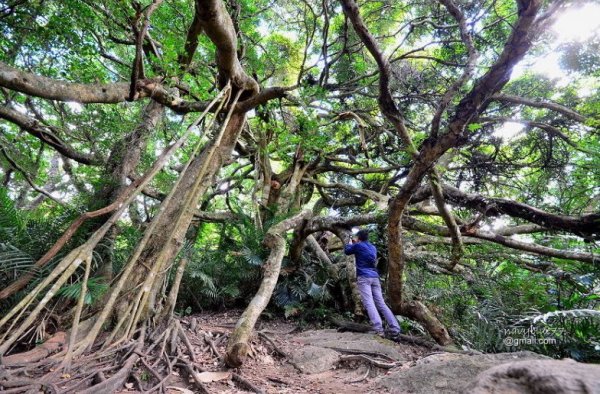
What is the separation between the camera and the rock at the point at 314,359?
12.0 ft

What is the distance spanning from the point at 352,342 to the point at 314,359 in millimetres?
741

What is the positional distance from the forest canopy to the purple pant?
0.70 ft

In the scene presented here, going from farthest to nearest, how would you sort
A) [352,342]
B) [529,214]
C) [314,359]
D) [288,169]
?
[288,169]
[352,342]
[529,214]
[314,359]

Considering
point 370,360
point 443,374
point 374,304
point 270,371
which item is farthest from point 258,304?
point 374,304

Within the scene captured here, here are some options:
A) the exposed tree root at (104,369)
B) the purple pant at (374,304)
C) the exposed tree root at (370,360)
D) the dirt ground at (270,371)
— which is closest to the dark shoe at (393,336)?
the purple pant at (374,304)

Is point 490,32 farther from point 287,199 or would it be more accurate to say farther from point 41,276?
point 41,276

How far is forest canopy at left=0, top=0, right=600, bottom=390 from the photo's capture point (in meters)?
3.18

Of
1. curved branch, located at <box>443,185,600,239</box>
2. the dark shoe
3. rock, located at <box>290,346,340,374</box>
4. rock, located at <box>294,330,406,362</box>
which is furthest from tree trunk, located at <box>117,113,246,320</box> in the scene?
curved branch, located at <box>443,185,600,239</box>

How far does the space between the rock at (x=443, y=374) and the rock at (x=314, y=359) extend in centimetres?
80

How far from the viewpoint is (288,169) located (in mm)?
8266

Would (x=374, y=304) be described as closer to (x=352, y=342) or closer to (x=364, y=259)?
(x=364, y=259)

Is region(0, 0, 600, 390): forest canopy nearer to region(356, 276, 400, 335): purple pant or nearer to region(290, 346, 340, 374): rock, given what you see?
region(356, 276, 400, 335): purple pant

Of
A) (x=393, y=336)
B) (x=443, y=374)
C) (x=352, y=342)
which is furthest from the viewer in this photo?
(x=393, y=336)

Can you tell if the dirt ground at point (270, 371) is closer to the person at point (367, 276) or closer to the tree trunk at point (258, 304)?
the tree trunk at point (258, 304)
